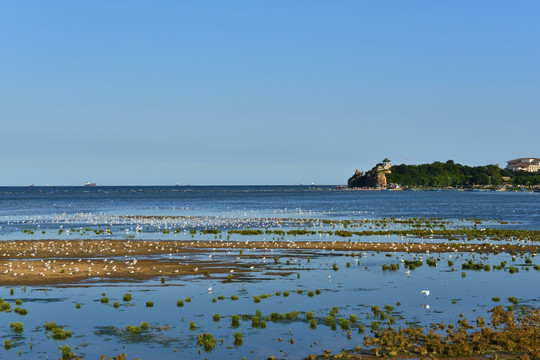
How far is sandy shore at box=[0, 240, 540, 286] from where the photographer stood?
42.4 metres

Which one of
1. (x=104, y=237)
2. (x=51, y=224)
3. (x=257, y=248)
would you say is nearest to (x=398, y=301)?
(x=257, y=248)

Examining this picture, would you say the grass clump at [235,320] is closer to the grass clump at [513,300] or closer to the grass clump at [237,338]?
the grass clump at [237,338]

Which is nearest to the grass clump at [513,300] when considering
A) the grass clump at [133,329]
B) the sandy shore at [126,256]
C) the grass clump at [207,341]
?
the grass clump at [207,341]

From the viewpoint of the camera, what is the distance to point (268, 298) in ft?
114

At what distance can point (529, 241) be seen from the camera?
64.5 metres

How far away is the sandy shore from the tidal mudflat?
13cm

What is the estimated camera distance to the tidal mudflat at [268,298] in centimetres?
2531

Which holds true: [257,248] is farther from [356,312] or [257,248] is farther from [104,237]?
[356,312]

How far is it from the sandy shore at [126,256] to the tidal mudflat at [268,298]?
0.13m

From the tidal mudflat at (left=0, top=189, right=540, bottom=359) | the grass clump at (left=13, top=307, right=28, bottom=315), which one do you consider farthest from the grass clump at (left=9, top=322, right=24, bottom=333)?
the grass clump at (left=13, top=307, right=28, bottom=315)

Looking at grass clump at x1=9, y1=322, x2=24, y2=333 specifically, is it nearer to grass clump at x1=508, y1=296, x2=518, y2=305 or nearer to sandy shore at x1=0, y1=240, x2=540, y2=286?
sandy shore at x1=0, y1=240, x2=540, y2=286

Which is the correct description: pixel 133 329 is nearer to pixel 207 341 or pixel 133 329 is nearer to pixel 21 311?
pixel 207 341

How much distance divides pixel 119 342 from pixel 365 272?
22.5m

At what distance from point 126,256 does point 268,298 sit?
2208 centimetres
